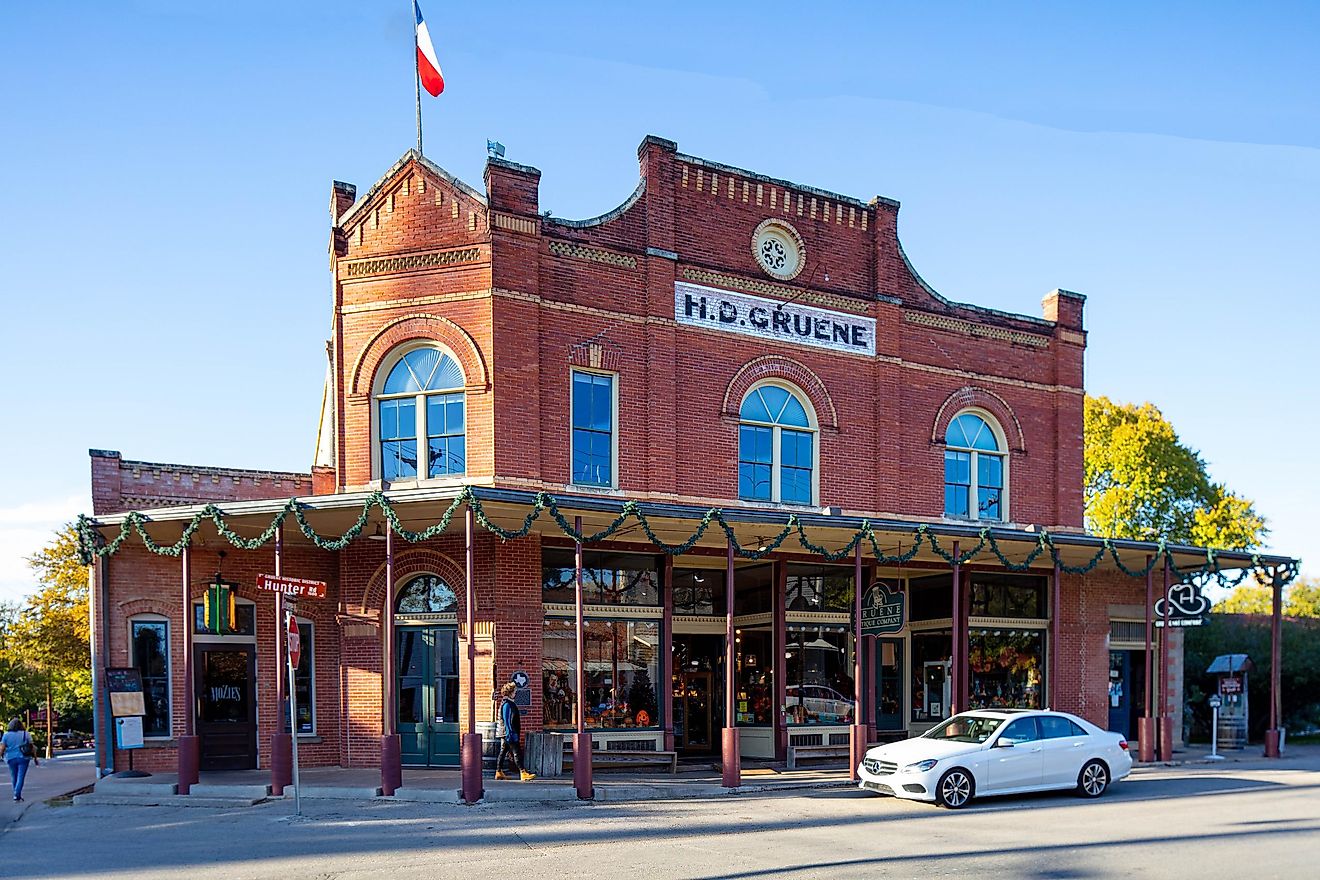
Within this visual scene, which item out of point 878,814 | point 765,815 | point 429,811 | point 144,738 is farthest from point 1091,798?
point 144,738

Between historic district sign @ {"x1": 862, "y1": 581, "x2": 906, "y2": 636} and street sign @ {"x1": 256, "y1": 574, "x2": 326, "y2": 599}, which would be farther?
historic district sign @ {"x1": 862, "y1": 581, "x2": 906, "y2": 636}

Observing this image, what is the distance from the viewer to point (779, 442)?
20.9 metres

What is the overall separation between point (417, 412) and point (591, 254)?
4024mm

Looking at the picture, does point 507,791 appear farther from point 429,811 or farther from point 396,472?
point 396,472

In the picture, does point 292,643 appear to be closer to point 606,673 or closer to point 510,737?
point 510,737

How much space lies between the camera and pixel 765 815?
1411 cm

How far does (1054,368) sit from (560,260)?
11674 millimetres

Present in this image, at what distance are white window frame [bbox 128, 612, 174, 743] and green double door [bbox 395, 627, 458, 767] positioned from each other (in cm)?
386

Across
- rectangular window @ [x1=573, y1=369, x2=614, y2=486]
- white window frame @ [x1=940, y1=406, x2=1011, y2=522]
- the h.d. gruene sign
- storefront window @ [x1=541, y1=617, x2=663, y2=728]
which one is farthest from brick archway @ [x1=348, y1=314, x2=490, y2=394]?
white window frame @ [x1=940, y1=406, x2=1011, y2=522]

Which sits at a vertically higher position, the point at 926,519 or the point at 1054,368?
the point at 1054,368

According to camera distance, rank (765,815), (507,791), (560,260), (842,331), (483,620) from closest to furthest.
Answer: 1. (765,815)
2. (507,791)
3. (483,620)
4. (560,260)
5. (842,331)

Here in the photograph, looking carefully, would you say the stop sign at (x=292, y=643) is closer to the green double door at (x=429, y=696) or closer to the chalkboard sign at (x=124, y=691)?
the green double door at (x=429, y=696)

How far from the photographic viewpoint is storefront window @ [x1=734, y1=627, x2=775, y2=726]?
21266 millimetres

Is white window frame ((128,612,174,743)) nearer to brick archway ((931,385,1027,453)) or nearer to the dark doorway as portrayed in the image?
the dark doorway
